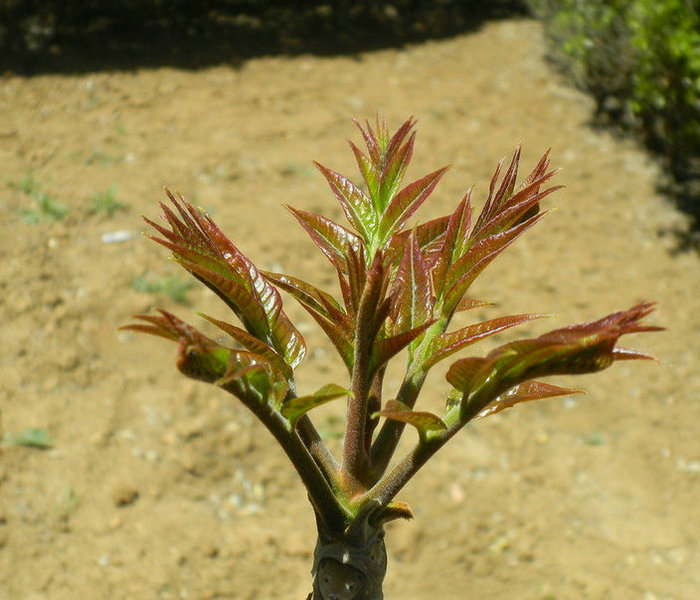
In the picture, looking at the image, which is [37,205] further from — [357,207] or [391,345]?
[391,345]

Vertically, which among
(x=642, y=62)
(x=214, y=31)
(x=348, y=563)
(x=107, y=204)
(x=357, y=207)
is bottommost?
(x=107, y=204)

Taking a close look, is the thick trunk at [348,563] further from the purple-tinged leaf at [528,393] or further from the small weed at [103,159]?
the small weed at [103,159]

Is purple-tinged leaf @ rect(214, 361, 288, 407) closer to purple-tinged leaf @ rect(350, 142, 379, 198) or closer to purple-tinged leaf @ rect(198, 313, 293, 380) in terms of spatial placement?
purple-tinged leaf @ rect(198, 313, 293, 380)

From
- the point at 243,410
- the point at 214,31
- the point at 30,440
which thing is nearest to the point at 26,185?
the point at 30,440

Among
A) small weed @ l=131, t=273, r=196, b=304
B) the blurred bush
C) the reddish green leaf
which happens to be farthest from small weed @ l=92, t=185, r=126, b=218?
the reddish green leaf

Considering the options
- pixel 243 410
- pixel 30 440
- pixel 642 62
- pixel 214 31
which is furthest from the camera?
pixel 214 31

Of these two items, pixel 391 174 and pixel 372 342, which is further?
pixel 391 174
